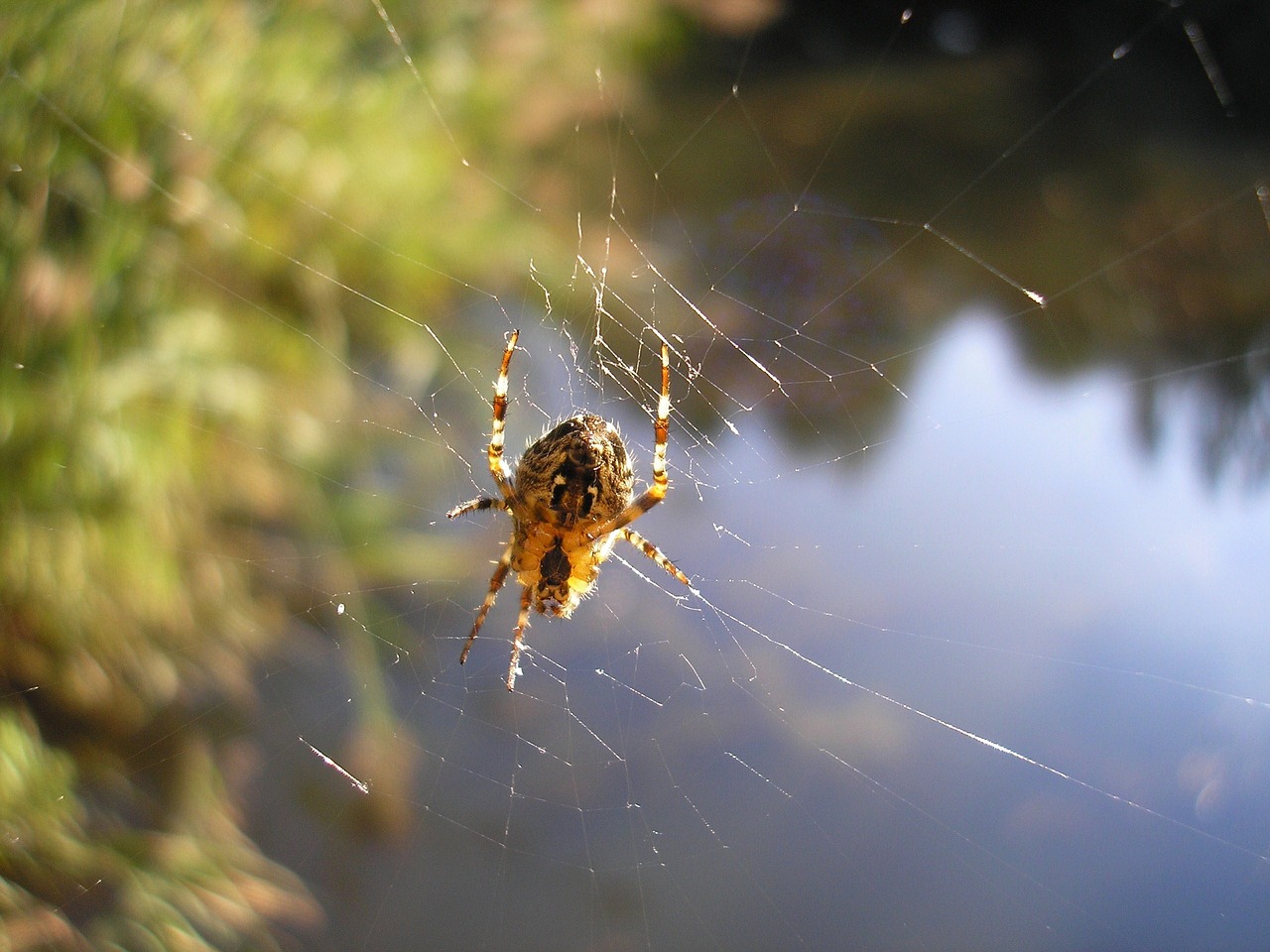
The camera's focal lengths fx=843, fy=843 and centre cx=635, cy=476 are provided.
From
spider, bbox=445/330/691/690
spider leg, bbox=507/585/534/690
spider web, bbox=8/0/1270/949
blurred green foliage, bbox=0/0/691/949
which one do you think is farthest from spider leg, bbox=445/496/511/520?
blurred green foliage, bbox=0/0/691/949

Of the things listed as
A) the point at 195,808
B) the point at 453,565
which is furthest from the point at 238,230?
the point at 195,808

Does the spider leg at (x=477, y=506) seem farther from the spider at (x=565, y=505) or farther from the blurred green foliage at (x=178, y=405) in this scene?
the blurred green foliage at (x=178, y=405)

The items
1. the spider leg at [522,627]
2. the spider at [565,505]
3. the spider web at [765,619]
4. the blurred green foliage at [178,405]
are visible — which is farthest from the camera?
the spider web at [765,619]

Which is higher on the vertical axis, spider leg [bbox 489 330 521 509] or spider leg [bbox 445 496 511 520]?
spider leg [bbox 489 330 521 509]

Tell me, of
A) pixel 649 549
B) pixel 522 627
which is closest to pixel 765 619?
pixel 649 549

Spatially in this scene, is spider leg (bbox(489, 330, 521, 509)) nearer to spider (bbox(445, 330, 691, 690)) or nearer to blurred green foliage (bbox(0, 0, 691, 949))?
spider (bbox(445, 330, 691, 690))

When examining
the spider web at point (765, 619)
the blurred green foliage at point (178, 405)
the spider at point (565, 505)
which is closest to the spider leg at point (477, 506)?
the spider at point (565, 505)
